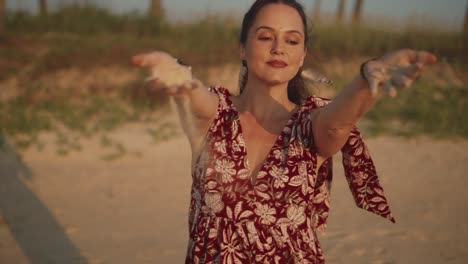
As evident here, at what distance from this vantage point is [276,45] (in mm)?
1844

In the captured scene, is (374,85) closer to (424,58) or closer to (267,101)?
(424,58)

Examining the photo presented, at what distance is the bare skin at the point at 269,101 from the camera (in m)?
1.58

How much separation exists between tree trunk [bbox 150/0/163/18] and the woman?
11.0m

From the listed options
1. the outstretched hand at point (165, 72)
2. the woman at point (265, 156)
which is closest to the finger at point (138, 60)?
the outstretched hand at point (165, 72)

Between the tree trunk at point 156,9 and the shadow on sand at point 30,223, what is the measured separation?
722cm

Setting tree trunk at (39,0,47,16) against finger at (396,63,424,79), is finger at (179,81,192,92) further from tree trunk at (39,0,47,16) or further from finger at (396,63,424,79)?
tree trunk at (39,0,47,16)

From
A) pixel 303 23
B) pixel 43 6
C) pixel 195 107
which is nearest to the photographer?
pixel 195 107

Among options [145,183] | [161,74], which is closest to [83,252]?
[145,183]

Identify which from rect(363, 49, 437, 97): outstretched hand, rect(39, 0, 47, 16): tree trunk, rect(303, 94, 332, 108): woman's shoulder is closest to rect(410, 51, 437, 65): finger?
rect(363, 49, 437, 97): outstretched hand

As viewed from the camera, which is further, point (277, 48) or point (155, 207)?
point (155, 207)

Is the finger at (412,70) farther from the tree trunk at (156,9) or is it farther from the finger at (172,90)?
the tree trunk at (156,9)

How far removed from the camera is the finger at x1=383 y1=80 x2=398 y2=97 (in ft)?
4.20

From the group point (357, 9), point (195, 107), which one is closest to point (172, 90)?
point (195, 107)

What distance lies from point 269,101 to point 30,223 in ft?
10.7
